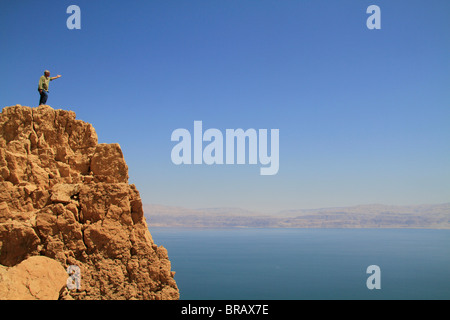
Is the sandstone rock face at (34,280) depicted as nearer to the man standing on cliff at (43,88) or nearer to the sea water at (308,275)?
the man standing on cliff at (43,88)

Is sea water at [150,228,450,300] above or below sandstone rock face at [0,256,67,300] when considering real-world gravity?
below

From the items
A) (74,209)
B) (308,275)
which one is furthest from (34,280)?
(308,275)

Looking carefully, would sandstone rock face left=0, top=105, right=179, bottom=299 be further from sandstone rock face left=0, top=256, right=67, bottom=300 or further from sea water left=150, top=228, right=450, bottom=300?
sea water left=150, top=228, right=450, bottom=300

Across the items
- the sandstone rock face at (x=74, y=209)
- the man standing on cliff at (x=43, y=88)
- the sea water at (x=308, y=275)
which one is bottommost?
the sea water at (x=308, y=275)

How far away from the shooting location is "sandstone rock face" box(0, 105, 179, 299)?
31.4 ft

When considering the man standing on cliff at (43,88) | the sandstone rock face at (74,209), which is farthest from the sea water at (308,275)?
the man standing on cliff at (43,88)

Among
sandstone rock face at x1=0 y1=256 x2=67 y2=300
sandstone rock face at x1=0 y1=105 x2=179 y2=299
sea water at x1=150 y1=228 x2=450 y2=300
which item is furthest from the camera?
sea water at x1=150 y1=228 x2=450 y2=300

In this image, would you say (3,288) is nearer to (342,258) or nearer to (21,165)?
(21,165)

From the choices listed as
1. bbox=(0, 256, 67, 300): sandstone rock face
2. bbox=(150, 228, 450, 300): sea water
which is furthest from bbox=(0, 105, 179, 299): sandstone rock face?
bbox=(150, 228, 450, 300): sea water

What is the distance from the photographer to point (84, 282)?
9.46 meters

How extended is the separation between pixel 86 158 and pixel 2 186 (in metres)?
2.64

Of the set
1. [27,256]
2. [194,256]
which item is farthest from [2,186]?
[194,256]

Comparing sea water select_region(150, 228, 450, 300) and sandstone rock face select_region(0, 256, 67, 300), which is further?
sea water select_region(150, 228, 450, 300)

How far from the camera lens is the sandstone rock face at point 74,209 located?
9.57 meters
